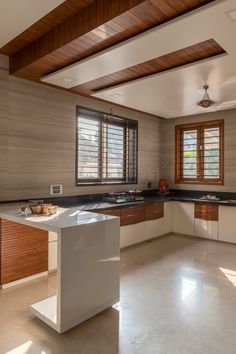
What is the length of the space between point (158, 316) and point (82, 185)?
8.12 feet

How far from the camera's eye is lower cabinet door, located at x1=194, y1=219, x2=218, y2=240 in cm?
477

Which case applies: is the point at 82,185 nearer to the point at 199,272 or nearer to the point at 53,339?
the point at 199,272

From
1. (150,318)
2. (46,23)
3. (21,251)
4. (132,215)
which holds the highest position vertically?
(46,23)

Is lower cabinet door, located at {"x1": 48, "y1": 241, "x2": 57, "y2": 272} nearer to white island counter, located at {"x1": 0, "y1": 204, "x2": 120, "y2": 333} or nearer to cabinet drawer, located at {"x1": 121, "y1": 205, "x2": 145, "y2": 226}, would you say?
white island counter, located at {"x1": 0, "y1": 204, "x2": 120, "y2": 333}

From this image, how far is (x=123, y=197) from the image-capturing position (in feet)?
15.2

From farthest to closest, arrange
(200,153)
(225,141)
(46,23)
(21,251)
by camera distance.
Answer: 1. (200,153)
2. (225,141)
3. (21,251)
4. (46,23)

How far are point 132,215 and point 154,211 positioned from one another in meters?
0.67

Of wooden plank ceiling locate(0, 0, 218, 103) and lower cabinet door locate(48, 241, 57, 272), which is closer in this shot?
wooden plank ceiling locate(0, 0, 218, 103)

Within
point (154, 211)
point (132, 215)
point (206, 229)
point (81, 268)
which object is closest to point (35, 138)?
point (132, 215)

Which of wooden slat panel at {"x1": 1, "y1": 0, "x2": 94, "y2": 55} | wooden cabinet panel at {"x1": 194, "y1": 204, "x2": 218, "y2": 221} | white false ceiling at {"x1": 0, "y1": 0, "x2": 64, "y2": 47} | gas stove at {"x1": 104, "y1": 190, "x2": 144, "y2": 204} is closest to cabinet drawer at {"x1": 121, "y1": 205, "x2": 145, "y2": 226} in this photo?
gas stove at {"x1": 104, "y1": 190, "x2": 144, "y2": 204}

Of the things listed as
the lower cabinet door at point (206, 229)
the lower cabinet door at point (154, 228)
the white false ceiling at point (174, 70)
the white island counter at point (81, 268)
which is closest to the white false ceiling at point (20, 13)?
the white false ceiling at point (174, 70)

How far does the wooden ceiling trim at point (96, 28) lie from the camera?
198 cm

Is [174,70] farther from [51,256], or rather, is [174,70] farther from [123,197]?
[51,256]

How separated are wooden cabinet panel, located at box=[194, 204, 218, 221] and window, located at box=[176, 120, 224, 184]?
2.32ft
